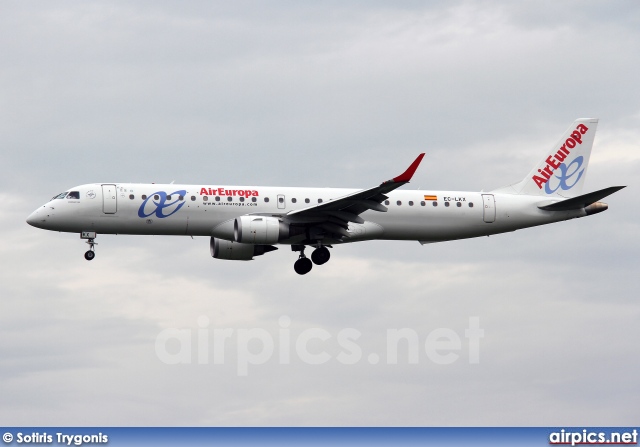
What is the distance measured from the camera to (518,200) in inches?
2419

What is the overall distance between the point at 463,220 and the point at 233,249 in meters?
11.4

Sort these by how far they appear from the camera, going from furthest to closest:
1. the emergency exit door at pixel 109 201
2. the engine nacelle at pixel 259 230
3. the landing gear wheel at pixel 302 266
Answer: the landing gear wheel at pixel 302 266 → the emergency exit door at pixel 109 201 → the engine nacelle at pixel 259 230

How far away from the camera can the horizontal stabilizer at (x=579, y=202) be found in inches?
2258

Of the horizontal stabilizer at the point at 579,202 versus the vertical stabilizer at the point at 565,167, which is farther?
the vertical stabilizer at the point at 565,167

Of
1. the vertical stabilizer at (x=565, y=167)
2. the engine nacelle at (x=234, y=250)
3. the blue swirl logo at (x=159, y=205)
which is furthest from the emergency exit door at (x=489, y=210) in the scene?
the blue swirl logo at (x=159, y=205)

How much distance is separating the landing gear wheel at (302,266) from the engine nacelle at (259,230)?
370 cm

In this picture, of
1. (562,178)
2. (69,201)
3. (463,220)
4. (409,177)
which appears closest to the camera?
(409,177)

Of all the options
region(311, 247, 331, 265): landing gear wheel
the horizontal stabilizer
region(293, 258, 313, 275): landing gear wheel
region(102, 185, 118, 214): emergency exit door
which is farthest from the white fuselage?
region(293, 258, 313, 275): landing gear wheel

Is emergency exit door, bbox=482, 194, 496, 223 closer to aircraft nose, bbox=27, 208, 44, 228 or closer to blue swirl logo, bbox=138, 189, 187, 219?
blue swirl logo, bbox=138, 189, 187, 219

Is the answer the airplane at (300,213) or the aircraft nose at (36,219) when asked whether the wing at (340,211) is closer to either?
the airplane at (300,213)

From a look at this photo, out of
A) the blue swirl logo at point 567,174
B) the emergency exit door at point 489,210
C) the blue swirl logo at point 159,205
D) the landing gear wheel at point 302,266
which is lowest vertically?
the landing gear wheel at point 302,266

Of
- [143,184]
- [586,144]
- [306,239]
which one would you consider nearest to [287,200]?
[306,239]

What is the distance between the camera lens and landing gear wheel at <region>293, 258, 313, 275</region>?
5934cm

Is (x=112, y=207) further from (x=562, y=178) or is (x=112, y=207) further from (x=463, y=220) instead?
(x=562, y=178)
